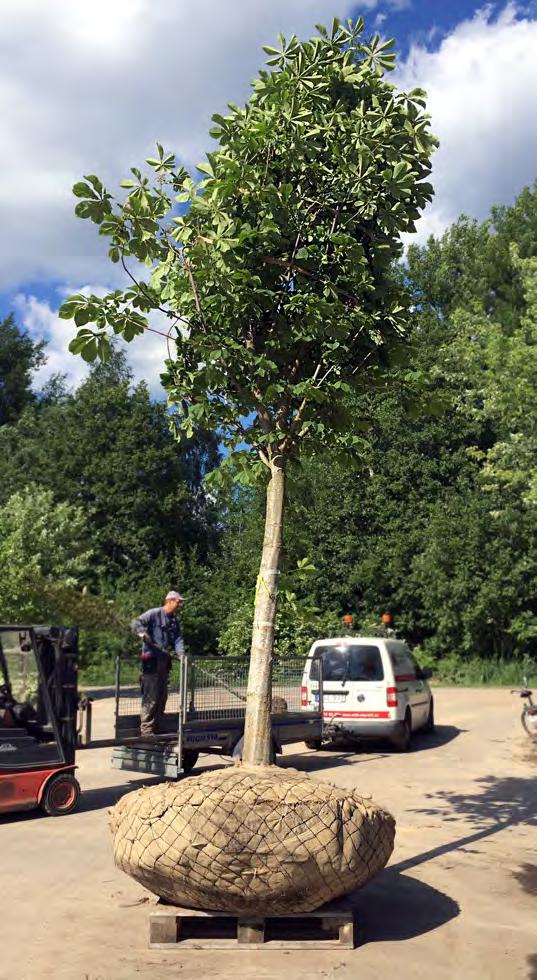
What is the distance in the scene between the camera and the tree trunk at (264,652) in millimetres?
5953

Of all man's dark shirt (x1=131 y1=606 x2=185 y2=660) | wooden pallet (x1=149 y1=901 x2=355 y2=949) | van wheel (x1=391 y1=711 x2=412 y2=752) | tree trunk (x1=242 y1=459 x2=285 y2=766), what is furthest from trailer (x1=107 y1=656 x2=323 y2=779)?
wooden pallet (x1=149 y1=901 x2=355 y2=949)

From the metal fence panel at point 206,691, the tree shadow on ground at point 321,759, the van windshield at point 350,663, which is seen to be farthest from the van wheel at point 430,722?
the metal fence panel at point 206,691

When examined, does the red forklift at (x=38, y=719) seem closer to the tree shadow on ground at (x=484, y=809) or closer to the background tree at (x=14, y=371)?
the tree shadow on ground at (x=484, y=809)

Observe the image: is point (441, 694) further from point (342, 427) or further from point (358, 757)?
point (342, 427)

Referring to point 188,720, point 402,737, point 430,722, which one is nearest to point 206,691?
point 188,720

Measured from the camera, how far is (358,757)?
1386 cm

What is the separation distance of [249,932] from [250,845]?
0.65 metres

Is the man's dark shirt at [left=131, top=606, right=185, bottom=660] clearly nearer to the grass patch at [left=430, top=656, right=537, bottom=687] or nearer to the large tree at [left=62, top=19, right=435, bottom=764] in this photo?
the large tree at [left=62, top=19, right=435, bottom=764]

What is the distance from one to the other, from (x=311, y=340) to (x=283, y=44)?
1.97 meters

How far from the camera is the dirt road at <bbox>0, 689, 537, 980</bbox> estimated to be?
16.5ft

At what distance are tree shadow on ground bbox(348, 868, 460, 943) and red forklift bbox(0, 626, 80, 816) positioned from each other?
395 cm

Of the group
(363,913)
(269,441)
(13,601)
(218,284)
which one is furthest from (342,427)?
(13,601)

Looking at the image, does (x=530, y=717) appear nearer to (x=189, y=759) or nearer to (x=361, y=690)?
(x=361, y=690)

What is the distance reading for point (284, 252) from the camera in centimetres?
614
